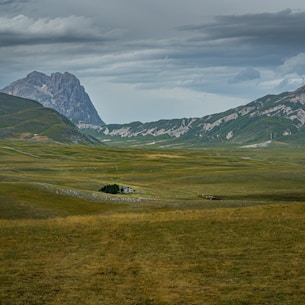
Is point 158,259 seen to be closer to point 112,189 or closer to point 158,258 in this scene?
point 158,258

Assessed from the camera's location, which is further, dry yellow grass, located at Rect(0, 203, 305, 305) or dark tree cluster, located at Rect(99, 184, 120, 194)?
dark tree cluster, located at Rect(99, 184, 120, 194)

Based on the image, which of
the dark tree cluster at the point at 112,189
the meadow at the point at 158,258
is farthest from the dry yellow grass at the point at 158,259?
the dark tree cluster at the point at 112,189

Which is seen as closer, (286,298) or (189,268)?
(286,298)

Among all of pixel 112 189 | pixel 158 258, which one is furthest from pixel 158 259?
pixel 112 189

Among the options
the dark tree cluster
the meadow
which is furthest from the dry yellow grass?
the dark tree cluster

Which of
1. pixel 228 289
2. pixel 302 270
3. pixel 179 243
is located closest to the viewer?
pixel 228 289

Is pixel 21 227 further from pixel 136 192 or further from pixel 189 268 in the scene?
pixel 136 192

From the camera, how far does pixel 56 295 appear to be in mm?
29516

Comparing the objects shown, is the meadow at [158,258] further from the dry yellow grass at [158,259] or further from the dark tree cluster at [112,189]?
the dark tree cluster at [112,189]

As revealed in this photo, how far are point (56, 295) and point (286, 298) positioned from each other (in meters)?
13.2

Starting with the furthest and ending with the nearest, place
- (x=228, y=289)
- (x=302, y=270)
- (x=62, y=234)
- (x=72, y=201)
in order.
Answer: (x=72, y=201) → (x=62, y=234) → (x=302, y=270) → (x=228, y=289)

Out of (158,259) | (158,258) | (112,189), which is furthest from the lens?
(112,189)

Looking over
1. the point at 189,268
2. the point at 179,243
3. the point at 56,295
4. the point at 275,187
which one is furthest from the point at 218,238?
the point at 275,187

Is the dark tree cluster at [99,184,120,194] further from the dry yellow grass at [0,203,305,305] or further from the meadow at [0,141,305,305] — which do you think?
the dry yellow grass at [0,203,305,305]
